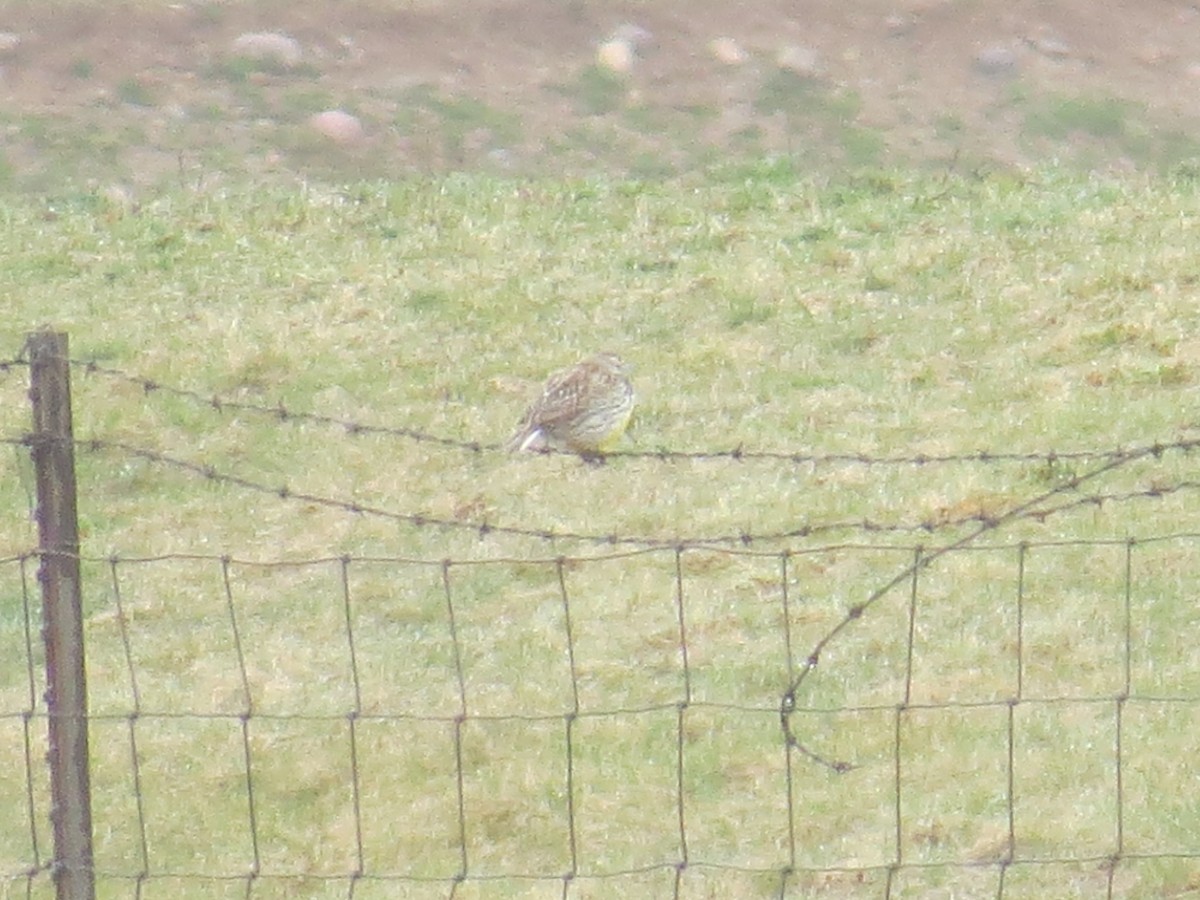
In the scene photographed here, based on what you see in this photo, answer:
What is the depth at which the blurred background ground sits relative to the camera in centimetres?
1568

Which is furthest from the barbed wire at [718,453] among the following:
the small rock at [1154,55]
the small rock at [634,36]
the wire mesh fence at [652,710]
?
the small rock at [1154,55]

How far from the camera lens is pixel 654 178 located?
1536cm

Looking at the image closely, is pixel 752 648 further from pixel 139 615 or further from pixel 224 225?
pixel 224 225

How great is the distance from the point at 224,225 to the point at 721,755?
680cm

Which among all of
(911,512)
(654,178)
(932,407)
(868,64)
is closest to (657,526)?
(911,512)

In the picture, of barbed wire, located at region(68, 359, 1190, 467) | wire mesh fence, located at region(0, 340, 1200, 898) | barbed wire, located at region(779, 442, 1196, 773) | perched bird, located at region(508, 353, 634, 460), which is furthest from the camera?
perched bird, located at region(508, 353, 634, 460)

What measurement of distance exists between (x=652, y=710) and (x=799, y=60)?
10.8 meters

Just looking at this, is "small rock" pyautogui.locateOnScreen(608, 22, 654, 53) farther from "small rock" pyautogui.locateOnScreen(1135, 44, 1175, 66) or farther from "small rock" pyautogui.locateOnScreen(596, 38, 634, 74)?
"small rock" pyautogui.locateOnScreen(1135, 44, 1175, 66)

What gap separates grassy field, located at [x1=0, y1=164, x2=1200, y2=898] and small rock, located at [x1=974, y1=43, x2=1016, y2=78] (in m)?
3.15

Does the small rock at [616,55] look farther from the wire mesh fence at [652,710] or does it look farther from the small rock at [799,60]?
the wire mesh fence at [652,710]

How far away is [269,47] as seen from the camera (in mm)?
16828

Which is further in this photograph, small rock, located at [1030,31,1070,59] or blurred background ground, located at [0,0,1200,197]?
small rock, located at [1030,31,1070,59]

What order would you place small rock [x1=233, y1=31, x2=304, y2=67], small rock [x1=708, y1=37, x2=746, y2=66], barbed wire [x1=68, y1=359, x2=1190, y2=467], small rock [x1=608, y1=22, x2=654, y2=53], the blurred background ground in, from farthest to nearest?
small rock [x1=608, y1=22, x2=654, y2=53] → small rock [x1=708, y1=37, x2=746, y2=66] → small rock [x1=233, y1=31, x2=304, y2=67] → the blurred background ground → barbed wire [x1=68, y1=359, x2=1190, y2=467]

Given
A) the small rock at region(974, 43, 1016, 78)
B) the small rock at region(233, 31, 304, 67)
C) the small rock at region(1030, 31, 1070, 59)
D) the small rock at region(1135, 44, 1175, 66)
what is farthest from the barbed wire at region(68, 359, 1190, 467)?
the small rock at region(1135, 44, 1175, 66)
